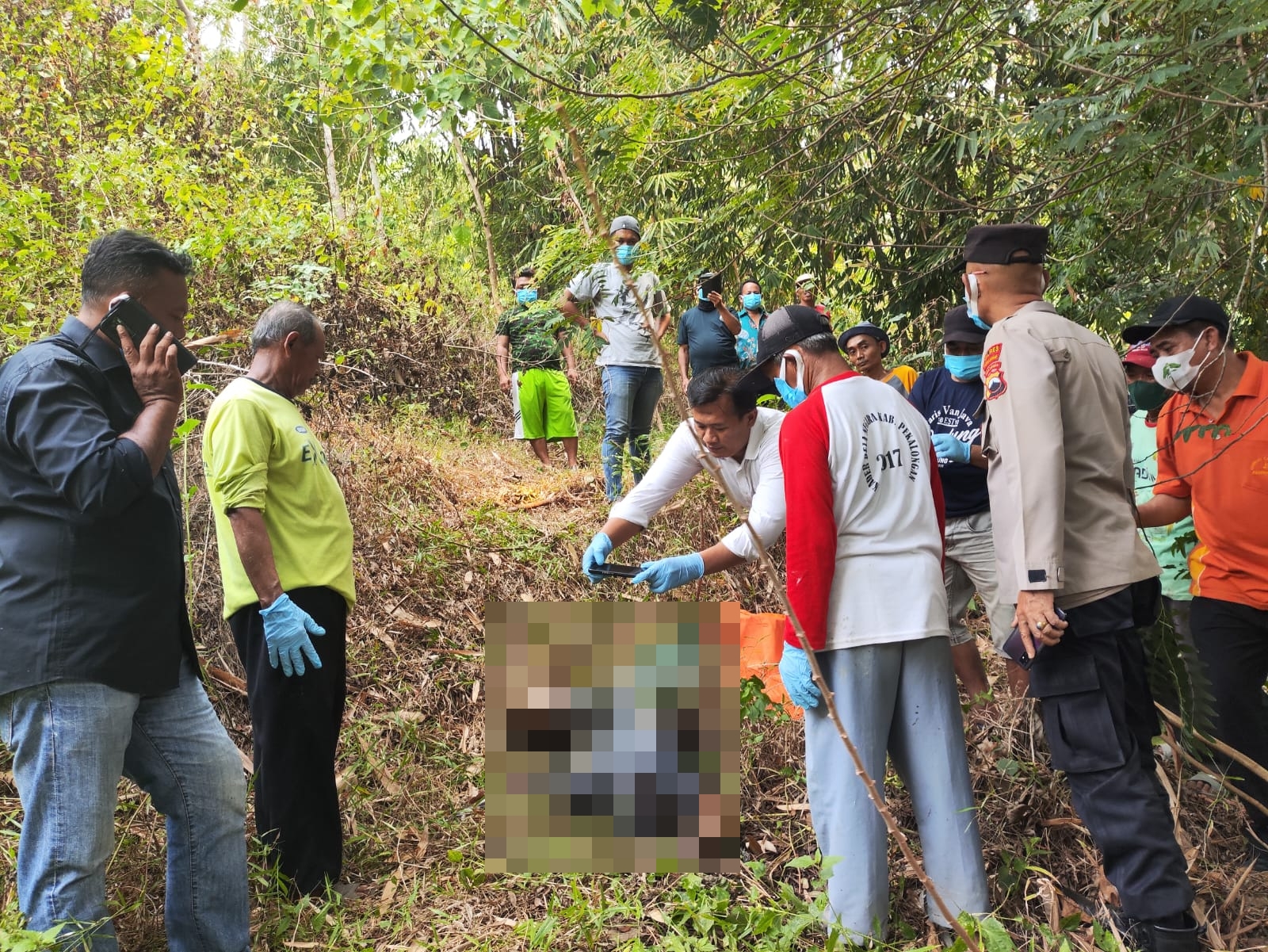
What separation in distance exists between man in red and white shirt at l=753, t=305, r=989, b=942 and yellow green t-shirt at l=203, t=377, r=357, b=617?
1.73m

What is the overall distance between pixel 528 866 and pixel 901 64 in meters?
3.41

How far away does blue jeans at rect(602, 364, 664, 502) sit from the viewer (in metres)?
6.90

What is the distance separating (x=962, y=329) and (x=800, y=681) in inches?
89.5

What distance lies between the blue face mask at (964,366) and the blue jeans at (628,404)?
2702mm

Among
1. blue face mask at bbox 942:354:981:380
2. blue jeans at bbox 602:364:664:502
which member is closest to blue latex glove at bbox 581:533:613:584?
blue face mask at bbox 942:354:981:380

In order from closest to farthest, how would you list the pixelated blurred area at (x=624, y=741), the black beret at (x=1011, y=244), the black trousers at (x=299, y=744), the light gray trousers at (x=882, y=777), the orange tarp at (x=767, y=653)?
1. the light gray trousers at (x=882, y=777)
2. the black beret at (x=1011, y=244)
3. the pixelated blurred area at (x=624, y=741)
4. the black trousers at (x=299, y=744)
5. the orange tarp at (x=767, y=653)

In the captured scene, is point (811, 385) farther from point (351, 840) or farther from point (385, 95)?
point (385, 95)

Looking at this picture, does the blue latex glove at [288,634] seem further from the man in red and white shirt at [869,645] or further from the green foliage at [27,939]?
the man in red and white shirt at [869,645]

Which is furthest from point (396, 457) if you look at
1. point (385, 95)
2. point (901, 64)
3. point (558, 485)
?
point (901, 64)

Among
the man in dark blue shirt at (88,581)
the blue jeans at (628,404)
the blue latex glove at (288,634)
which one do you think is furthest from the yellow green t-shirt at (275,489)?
the blue jeans at (628,404)

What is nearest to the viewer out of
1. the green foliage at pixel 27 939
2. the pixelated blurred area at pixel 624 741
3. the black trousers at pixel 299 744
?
the green foliage at pixel 27 939

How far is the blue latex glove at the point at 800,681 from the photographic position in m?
2.82

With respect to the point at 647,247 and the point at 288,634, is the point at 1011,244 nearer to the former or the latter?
the point at 647,247

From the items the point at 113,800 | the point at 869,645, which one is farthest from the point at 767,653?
the point at 113,800
